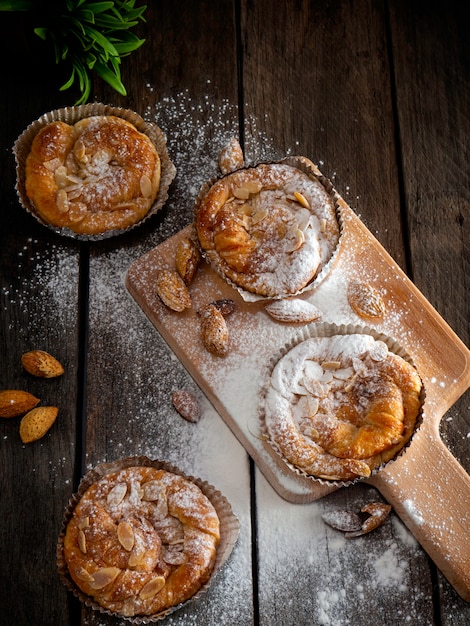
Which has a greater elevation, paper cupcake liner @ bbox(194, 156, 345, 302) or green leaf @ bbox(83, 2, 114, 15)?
green leaf @ bbox(83, 2, 114, 15)

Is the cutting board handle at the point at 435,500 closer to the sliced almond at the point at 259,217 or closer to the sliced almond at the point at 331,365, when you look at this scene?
the sliced almond at the point at 331,365

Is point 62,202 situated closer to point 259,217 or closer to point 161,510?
point 259,217

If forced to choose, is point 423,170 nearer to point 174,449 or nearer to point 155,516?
point 174,449

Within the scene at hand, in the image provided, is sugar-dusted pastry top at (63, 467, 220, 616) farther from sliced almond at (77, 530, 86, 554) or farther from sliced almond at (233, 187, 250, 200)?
sliced almond at (233, 187, 250, 200)

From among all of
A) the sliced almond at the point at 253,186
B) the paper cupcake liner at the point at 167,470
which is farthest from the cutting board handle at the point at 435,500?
the sliced almond at the point at 253,186

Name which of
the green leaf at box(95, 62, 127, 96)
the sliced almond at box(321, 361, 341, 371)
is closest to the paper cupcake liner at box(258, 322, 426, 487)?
the sliced almond at box(321, 361, 341, 371)

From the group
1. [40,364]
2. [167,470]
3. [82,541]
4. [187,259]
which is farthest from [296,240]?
[82,541]

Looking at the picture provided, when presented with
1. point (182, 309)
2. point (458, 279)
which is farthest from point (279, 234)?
point (458, 279)
